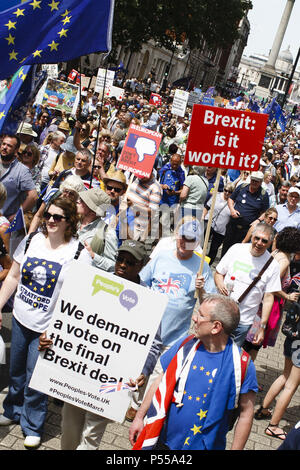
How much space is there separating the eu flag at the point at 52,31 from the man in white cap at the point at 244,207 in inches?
155

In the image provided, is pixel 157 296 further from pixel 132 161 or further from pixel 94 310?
pixel 132 161

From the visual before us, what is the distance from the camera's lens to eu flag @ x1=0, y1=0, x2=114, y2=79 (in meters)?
5.62

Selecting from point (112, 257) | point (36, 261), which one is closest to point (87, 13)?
point (112, 257)

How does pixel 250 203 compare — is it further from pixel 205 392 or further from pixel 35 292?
pixel 205 392

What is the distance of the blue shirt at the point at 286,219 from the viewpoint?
8.98 m

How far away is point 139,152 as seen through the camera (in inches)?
360

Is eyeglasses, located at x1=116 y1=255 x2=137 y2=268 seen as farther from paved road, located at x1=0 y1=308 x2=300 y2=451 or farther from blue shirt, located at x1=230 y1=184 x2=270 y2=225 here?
blue shirt, located at x1=230 y1=184 x2=270 y2=225

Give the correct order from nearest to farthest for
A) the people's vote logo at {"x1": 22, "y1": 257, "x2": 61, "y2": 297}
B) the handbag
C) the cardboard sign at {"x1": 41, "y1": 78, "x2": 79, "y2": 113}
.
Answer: the people's vote logo at {"x1": 22, "y1": 257, "x2": 61, "y2": 297}
the handbag
the cardboard sign at {"x1": 41, "y1": 78, "x2": 79, "y2": 113}

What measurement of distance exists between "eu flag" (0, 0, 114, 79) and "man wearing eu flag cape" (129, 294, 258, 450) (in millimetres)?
3327

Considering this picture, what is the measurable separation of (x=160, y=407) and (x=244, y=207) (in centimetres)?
627

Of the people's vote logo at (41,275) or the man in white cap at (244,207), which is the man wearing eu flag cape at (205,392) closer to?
the people's vote logo at (41,275)

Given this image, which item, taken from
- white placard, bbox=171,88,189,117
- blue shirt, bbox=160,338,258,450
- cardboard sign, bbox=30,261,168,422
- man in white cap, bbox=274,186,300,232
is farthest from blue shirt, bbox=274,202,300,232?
white placard, bbox=171,88,189,117

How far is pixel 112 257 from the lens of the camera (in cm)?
489

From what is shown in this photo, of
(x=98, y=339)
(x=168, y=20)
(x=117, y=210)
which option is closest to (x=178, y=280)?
(x=98, y=339)
